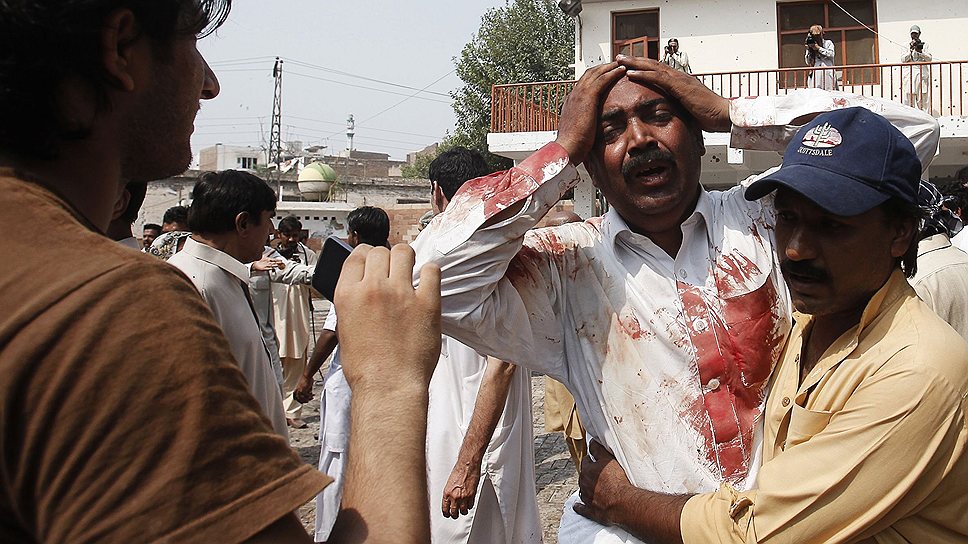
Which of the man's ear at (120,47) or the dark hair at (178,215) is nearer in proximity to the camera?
the man's ear at (120,47)

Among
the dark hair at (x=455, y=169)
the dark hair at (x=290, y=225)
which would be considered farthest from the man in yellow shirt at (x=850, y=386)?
the dark hair at (x=290, y=225)

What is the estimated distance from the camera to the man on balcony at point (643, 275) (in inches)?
73.9

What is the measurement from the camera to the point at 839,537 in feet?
4.62

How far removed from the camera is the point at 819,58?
49.0 feet

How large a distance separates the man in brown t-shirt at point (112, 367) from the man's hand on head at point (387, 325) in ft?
0.03

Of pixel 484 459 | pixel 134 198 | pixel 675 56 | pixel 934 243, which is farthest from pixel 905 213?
pixel 675 56

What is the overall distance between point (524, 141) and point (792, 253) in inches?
556

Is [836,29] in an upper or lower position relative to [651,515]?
upper

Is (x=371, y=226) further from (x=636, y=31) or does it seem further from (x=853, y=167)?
(x=636, y=31)

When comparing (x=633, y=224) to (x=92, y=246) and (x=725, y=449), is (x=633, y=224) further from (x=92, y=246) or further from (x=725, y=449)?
(x=92, y=246)

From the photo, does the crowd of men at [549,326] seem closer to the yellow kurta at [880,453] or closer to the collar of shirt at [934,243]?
the yellow kurta at [880,453]

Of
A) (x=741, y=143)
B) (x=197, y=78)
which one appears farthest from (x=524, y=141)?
(x=197, y=78)

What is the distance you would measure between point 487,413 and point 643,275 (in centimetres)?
136

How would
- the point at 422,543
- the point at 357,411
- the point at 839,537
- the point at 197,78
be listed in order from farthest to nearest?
the point at 839,537 < the point at 197,78 < the point at 357,411 < the point at 422,543
